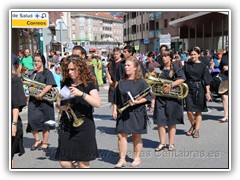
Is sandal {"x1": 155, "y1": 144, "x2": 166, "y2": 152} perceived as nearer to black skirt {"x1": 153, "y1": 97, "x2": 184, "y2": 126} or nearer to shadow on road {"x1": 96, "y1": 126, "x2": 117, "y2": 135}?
black skirt {"x1": 153, "y1": 97, "x2": 184, "y2": 126}

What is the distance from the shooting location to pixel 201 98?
7.94 m

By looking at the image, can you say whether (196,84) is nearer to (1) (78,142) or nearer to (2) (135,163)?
(2) (135,163)

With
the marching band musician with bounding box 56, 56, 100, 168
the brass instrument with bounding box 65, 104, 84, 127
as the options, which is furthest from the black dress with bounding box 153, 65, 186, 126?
the brass instrument with bounding box 65, 104, 84, 127

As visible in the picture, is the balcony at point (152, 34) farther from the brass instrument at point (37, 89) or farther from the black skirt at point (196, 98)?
the brass instrument at point (37, 89)

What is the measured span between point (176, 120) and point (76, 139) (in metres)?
2.70

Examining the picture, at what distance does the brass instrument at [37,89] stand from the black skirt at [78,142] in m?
2.30

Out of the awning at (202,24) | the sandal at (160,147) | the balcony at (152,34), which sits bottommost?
the sandal at (160,147)

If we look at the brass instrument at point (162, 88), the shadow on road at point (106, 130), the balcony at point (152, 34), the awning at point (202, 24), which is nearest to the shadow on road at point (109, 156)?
the brass instrument at point (162, 88)

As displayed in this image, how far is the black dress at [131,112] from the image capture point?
5.66m

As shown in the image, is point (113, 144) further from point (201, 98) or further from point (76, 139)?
point (76, 139)

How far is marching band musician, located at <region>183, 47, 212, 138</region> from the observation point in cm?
778
